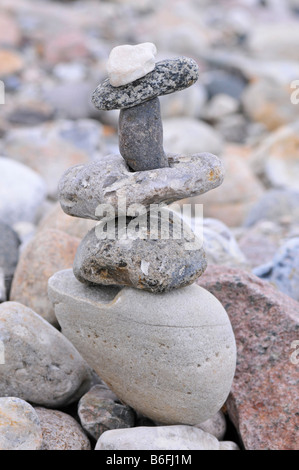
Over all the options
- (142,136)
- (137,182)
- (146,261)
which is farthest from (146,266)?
(142,136)

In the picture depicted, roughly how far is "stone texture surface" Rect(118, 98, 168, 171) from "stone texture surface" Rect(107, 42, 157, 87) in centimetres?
14

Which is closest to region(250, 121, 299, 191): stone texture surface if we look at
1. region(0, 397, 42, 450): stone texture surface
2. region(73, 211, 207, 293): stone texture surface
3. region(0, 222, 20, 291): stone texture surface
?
region(0, 222, 20, 291): stone texture surface

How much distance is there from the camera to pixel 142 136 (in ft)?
8.65

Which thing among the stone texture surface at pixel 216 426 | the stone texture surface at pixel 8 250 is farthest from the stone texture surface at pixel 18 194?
the stone texture surface at pixel 216 426

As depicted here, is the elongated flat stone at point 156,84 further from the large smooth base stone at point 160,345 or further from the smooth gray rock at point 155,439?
the smooth gray rock at point 155,439

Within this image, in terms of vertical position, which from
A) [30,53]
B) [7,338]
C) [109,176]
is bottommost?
[7,338]

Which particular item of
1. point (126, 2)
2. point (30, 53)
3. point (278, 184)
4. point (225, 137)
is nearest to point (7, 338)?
point (278, 184)

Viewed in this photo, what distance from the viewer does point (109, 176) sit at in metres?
2.62

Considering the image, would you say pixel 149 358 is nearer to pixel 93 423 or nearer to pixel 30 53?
pixel 93 423

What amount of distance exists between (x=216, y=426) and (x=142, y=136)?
5.23 ft

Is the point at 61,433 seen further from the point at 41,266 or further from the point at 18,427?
the point at 41,266

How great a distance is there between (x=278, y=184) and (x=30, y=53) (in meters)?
9.80

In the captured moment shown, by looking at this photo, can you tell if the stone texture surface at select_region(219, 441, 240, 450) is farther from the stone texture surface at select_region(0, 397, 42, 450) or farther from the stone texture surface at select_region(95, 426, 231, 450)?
the stone texture surface at select_region(0, 397, 42, 450)

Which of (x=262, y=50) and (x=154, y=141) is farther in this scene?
(x=262, y=50)
